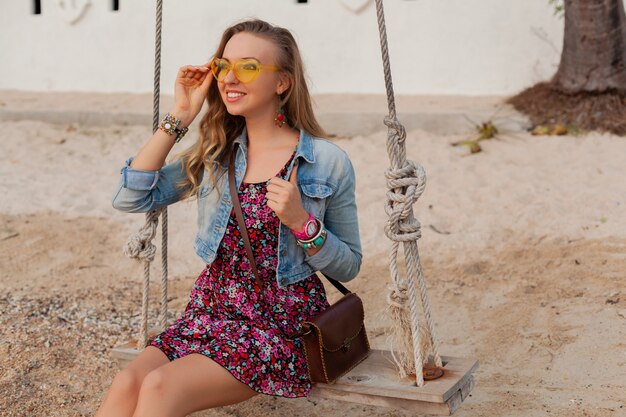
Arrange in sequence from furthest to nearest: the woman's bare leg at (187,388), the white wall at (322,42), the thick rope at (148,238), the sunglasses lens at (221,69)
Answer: the white wall at (322,42) → the thick rope at (148,238) → the sunglasses lens at (221,69) → the woman's bare leg at (187,388)

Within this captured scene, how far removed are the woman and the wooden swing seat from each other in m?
0.13

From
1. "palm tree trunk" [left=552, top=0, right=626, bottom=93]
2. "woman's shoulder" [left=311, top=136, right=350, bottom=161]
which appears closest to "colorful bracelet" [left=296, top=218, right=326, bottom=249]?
"woman's shoulder" [left=311, top=136, right=350, bottom=161]

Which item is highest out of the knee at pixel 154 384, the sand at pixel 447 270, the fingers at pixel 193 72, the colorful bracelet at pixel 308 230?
the fingers at pixel 193 72

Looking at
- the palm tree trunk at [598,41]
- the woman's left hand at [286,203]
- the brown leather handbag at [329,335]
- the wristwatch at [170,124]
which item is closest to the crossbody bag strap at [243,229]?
the brown leather handbag at [329,335]

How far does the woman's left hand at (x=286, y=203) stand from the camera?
255cm

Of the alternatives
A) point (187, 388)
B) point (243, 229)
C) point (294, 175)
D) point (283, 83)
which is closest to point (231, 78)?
point (283, 83)

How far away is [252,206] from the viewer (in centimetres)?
276

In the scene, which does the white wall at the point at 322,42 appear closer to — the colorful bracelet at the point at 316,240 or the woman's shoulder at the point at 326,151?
the woman's shoulder at the point at 326,151

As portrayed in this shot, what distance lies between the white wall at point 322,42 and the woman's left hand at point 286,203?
5308 mm

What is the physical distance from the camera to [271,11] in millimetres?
8617

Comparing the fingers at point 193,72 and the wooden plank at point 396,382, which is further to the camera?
the fingers at point 193,72

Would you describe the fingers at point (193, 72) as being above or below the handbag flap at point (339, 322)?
above

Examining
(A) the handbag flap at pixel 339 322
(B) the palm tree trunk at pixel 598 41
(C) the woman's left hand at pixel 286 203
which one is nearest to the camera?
(C) the woman's left hand at pixel 286 203

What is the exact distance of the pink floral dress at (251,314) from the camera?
103 inches
